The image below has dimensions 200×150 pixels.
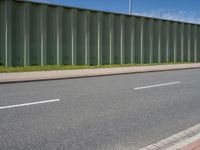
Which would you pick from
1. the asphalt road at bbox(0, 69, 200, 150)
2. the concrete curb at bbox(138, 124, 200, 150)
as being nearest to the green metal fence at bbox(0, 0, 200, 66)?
the asphalt road at bbox(0, 69, 200, 150)

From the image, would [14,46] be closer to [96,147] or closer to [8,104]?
[8,104]

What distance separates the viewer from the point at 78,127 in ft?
19.7

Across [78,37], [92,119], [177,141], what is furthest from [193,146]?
[78,37]

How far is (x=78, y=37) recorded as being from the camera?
2142 cm

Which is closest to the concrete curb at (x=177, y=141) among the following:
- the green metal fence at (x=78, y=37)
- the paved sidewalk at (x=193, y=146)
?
the paved sidewalk at (x=193, y=146)

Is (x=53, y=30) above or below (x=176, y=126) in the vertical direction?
above

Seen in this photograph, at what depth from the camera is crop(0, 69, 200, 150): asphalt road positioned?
17.1ft

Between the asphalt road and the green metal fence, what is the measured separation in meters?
8.54

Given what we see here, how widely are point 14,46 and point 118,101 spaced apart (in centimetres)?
1100

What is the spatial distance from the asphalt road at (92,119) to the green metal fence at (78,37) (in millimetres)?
8542

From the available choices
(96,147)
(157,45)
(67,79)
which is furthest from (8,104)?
(157,45)

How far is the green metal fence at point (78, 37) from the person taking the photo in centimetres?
1836

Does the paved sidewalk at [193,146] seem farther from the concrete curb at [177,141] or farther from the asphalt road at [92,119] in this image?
the asphalt road at [92,119]

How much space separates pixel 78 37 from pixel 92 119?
15184 millimetres
